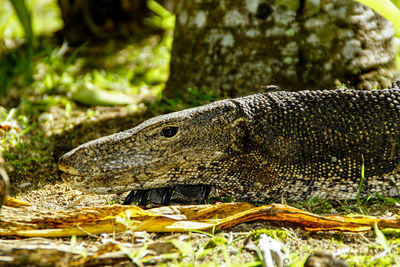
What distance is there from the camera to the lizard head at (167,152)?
291 cm

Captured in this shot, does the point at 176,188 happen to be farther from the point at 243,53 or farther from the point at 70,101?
the point at 70,101

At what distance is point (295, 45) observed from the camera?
4219 millimetres

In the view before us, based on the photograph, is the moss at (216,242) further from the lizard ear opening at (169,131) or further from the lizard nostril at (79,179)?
the lizard nostril at (79,179)

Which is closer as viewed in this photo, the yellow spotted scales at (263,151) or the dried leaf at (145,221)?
the dried leaf at (145,221)

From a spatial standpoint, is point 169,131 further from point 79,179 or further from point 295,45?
point 295,45

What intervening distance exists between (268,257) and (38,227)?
1387mm

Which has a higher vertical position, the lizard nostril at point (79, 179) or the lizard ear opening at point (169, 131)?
the lizard ear opening at point (169, 131)

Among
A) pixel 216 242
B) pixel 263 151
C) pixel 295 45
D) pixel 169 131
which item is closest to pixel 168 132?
pixel 169 131

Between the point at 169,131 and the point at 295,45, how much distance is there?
189 centimetres

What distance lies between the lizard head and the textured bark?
1.41m

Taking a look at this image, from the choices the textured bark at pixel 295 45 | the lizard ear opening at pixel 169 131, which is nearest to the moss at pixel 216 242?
the lizard ear opening at pixel 169 131

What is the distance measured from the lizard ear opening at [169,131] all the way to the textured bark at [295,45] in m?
1.59

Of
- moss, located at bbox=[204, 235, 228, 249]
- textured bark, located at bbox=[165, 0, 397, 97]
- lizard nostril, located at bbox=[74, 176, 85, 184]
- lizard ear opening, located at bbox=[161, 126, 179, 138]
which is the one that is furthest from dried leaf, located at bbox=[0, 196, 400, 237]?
textured bark, located at bbox=[165, 0, 397, 97]

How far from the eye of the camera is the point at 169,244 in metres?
2.33
